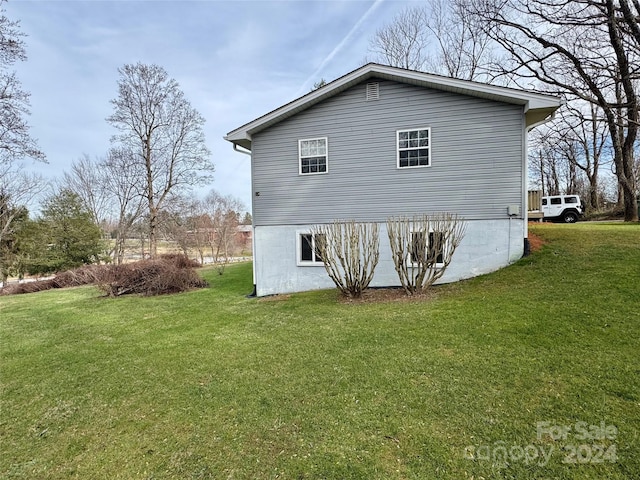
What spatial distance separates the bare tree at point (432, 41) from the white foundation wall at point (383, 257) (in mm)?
14510

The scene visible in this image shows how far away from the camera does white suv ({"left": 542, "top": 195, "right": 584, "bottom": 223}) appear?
64.6 feet

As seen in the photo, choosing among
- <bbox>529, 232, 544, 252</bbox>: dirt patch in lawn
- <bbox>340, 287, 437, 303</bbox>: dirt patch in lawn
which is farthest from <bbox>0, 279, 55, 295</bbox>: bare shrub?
<bbox>529, 232, 544, 252</bbox>: dirt patch in lawn

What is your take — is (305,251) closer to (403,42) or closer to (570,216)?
(570,216)

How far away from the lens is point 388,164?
30.8ft

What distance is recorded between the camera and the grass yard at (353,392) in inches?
105

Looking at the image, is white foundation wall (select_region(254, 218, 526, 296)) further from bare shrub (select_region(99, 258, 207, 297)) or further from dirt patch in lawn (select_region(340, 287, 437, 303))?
bare shrub (select_region(99, 258, 207, 297))

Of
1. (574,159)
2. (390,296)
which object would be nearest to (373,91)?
(390,296)

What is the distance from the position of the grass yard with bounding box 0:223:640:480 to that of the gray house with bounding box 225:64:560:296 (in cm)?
227

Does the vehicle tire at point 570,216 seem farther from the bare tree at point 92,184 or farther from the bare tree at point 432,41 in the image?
the bare tree at point 92,184

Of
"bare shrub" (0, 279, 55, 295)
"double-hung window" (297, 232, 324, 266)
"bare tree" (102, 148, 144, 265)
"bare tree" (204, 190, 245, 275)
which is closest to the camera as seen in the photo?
"double-hung window" (297, 232, 324, 266)

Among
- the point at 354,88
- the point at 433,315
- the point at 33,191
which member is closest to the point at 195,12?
the point at 354,88

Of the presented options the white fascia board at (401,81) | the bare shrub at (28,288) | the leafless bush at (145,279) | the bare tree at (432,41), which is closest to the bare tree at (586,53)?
the bare tree at (432,41)

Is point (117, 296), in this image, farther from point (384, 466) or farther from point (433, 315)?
point (384, 466)

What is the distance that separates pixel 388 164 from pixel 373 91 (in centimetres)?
216
